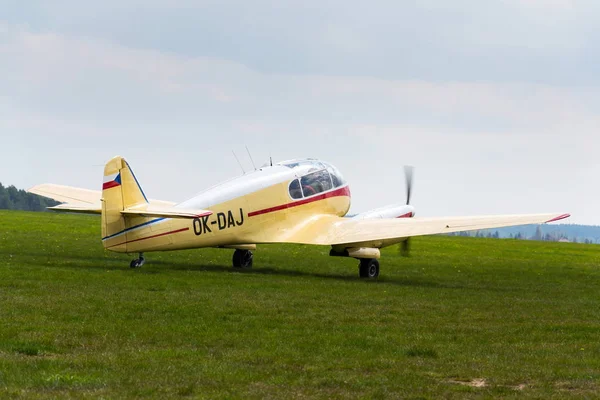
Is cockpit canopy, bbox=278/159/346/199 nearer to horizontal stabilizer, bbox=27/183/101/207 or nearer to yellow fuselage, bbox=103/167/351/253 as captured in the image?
yellow fuselage, bbox=103/167/351/253

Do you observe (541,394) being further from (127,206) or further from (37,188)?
(37,188)

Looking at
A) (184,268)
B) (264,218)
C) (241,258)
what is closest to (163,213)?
(184,268)

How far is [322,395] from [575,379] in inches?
128

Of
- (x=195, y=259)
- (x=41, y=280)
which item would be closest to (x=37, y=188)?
(x=195, y=259)

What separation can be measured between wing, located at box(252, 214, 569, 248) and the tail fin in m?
4.55

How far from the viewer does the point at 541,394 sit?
1059 cm

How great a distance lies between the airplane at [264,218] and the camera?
24.5 metres

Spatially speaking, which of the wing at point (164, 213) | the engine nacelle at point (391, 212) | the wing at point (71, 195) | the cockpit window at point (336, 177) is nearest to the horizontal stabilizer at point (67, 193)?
the wing at point (71, 195)

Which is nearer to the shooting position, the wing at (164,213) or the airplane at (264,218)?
the wing at (164,213)

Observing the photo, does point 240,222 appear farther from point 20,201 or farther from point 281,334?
point 20,201

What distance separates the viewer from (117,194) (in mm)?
24453

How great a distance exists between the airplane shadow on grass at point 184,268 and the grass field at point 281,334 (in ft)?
0.28

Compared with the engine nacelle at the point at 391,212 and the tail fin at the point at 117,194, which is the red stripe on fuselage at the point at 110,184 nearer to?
the tail fin at the point at 117,194

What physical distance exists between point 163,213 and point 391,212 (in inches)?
344
